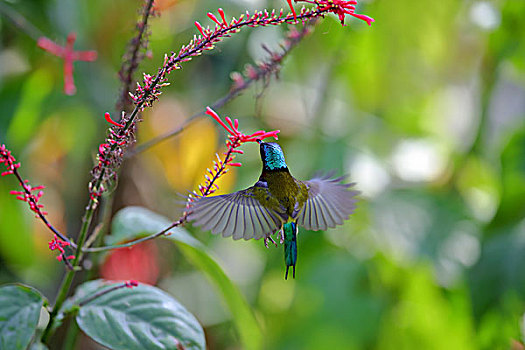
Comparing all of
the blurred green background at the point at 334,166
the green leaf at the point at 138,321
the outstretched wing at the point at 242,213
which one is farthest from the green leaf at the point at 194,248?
the blurred green background at the point at 334,166

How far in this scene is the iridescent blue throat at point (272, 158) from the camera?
21 cm

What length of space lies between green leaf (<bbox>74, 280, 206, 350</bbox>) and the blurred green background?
35 centimetres

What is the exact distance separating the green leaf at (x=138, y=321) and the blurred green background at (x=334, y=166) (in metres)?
0.35

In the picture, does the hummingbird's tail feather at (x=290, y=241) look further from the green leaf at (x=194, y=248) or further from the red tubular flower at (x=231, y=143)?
the green leaf at (x=194, y=248)

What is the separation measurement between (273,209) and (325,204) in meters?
0.03

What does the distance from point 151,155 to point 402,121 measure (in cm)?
38

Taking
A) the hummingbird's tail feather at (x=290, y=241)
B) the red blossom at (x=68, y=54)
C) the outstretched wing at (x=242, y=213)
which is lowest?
the hummingbird's tail feather at (x=290, y=241)

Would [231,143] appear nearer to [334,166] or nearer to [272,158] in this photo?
[272,158]

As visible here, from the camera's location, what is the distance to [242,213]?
7.8 inches

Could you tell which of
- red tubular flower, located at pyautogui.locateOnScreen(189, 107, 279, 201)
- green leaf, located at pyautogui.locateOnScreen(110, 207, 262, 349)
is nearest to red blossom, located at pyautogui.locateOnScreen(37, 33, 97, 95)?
green leaf, located at pyautogui.locateOnScreen(110, 207, 262, 349)

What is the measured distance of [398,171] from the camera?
81cm

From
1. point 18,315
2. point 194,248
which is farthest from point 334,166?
point 18,315

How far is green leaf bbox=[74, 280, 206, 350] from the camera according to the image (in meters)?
0.28

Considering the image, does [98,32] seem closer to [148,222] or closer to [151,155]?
[151,155]
